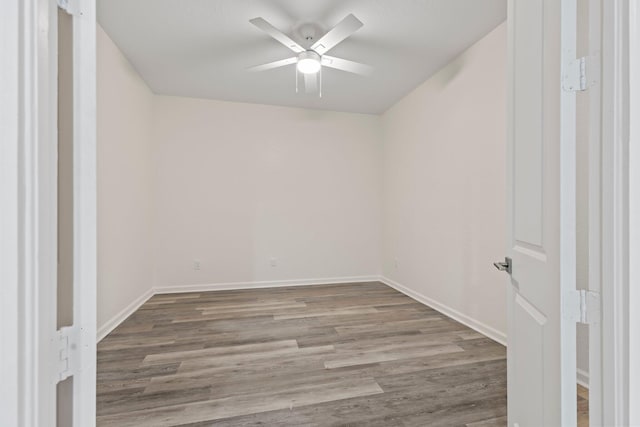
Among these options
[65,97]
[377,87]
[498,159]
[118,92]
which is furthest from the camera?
[377,87]

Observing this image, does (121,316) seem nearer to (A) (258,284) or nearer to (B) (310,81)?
(A) (258,284)

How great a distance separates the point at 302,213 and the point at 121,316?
8.31ft

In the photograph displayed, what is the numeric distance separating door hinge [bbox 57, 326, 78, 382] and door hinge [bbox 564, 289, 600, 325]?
1.19 metres

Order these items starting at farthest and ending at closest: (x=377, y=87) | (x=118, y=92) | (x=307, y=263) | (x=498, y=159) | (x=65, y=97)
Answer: (x=307, y=263), (x=377, y=87), (x=118, y=92), (x=498, y=159), (x=65, y=97)

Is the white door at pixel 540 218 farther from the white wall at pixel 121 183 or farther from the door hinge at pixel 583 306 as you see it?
the white wall at pixel 121 183

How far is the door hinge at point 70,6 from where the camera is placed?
0.59 metres

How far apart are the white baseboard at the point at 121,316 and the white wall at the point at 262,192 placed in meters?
0.41

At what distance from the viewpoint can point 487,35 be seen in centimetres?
257

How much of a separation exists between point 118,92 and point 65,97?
2.81 meters

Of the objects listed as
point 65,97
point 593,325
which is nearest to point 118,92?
point 65,97

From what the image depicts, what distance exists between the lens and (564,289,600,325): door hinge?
727 mm

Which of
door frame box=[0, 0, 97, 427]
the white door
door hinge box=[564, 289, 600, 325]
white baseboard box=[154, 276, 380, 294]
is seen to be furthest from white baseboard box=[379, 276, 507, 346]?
door frame box=[0, 0, 97, 427]
